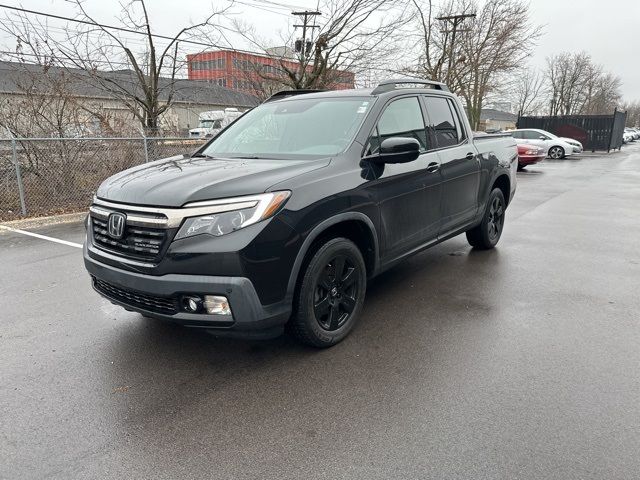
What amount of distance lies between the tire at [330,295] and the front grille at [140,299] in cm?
82

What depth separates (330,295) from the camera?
3.46 metres

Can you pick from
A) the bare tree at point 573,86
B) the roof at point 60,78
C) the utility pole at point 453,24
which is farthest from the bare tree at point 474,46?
the bare tree at point 573,86

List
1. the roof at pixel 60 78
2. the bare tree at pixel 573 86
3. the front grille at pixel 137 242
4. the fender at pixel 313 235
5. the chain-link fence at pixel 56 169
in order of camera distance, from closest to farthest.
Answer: the front grille at pixel 137 242 < the fender at pixel 313 235 < the chain-link fence at pixel 56 169 < the roof at pixel 60 78 < the bare tree at pixel 573 86

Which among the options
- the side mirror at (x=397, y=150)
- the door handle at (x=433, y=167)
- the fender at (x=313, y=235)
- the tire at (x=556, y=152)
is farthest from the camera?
the tire at (x=556, y=152)

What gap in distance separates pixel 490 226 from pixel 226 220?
4.38 m

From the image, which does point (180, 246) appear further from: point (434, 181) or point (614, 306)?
point (614, 306)

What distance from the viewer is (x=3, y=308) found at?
434 centimetres

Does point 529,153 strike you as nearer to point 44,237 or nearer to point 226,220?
point 44,237

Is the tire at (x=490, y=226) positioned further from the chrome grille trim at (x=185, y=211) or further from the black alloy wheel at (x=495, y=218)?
the chrome grille trim at (x=185, y=211)

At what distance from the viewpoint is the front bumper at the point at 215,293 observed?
278 centimetres

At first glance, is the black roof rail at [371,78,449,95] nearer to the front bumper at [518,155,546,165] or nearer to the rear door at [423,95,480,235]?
the rear door at [423,95,480,235]

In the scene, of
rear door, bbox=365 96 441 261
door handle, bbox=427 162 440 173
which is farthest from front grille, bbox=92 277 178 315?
door handle, bbox=427 162 440 173

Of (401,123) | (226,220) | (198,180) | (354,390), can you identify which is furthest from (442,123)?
(354,390)

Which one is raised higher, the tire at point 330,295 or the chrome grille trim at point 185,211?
the chrome grille trim at point 185,211
